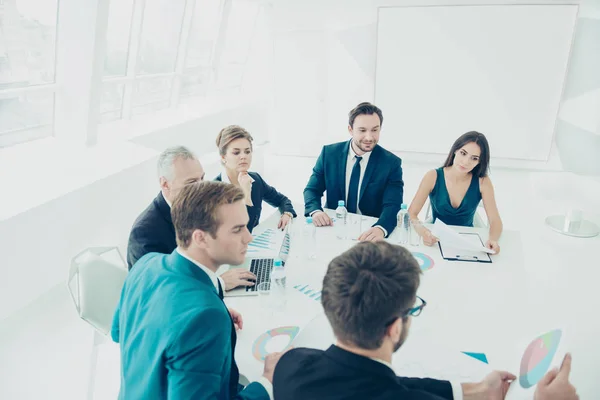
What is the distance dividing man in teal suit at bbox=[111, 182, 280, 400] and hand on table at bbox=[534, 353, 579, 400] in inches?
31.4

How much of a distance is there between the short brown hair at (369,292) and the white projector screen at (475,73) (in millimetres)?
6043

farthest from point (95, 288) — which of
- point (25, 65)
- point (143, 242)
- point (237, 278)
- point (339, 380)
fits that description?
point (25, 65)

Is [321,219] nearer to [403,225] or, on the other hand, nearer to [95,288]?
[403,225]

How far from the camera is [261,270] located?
2158 millimetres

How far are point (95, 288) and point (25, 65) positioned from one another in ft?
9.64

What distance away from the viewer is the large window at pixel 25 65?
3.69 m

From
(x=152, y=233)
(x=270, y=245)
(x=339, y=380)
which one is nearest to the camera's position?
(x=339, y=380)

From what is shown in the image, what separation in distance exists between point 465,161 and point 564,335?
1827 millimetres

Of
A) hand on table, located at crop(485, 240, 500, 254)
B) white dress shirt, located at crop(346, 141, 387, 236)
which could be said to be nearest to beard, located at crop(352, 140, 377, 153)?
white dress shirt, located at crop(346, 141, 387, 236)

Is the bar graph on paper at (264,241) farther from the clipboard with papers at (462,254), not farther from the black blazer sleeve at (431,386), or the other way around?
the black blazer sleeve at (431,386)

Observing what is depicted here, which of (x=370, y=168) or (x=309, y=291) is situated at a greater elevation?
(x=370, y=168)

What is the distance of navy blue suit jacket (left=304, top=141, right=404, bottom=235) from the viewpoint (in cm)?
304

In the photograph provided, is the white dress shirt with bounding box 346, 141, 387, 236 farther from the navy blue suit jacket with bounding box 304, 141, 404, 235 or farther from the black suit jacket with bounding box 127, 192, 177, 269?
the black suit jacket with bounding box 127, 192, 177, 269

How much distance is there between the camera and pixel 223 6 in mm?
6984
